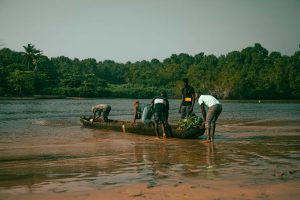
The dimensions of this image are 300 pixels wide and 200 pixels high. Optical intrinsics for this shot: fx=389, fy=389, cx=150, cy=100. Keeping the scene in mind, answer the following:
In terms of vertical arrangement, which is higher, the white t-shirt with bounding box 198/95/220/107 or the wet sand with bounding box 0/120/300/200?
the white t-shirt with bounding box 198/95/220/107

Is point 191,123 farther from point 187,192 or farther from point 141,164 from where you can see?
point 187,192

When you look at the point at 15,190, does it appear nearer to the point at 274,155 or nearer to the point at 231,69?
the point at 274,155

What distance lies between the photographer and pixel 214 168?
860cm

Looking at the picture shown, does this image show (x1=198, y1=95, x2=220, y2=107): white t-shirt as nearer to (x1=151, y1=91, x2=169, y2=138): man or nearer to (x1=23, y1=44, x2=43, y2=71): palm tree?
(x1=151, y1=91, x2=169, y2=138): man

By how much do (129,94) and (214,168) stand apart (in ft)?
293

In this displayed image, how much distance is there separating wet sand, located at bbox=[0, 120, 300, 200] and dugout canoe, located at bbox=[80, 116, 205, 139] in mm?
1758

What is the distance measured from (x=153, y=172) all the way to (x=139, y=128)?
867cm

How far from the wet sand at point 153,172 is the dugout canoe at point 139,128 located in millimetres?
1758

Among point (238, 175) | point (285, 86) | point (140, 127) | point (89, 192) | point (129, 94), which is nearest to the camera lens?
point (89, 192)

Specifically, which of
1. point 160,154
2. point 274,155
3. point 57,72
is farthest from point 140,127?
point 57,72

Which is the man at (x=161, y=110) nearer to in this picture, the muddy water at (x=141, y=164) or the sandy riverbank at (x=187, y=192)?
the muddy water at (x=141, y=164)

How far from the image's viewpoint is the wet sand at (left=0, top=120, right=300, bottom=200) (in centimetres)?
652

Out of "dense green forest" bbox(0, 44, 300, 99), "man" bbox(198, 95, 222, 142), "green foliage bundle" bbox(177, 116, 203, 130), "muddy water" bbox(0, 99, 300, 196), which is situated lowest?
"muddy water" bbox(0, 99, 300, 196)

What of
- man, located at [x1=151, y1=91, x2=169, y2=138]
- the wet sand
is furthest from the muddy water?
man, located at [x1=151, y1=91, x2=169, y2=138]
